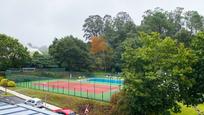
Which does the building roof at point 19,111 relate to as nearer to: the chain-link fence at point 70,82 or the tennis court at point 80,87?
the chain-link fence at point 70,82

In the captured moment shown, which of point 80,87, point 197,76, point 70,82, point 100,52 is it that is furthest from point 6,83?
point 197,76

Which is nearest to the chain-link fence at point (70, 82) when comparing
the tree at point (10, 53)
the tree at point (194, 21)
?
the tree at point (10, 53)

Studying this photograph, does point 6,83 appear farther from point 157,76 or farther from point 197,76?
point 197,76

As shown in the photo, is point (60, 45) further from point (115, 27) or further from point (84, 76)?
point (115, 27)

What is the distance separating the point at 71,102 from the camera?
39344 mm

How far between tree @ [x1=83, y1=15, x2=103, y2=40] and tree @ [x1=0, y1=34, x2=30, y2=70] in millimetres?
39594

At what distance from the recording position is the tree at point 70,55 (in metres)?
63.1

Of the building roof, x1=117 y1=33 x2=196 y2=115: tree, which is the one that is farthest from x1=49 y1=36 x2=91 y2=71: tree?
the building roof

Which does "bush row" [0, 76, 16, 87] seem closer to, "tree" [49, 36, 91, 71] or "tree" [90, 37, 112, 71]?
"tree" [49, 36, 91, 71]

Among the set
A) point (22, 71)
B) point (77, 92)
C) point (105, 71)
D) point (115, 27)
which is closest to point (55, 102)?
point (77, 92)

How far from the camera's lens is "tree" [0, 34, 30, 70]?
57956mm

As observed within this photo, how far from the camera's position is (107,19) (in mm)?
97438

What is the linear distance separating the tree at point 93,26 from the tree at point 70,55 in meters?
33.1

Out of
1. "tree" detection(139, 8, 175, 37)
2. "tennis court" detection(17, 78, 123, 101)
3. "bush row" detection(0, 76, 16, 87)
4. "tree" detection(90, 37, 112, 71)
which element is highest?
"tree" detection(139, 8, 175, 37)
